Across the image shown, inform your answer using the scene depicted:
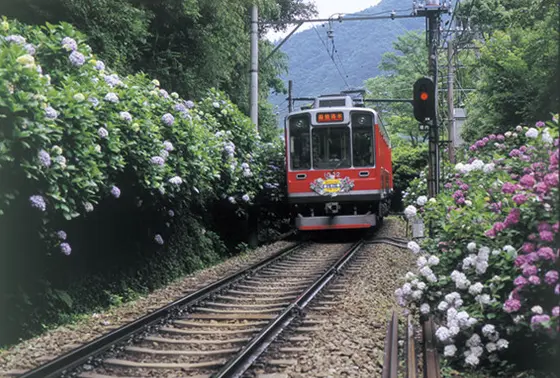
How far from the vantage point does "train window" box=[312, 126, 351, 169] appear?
14742 millimetres

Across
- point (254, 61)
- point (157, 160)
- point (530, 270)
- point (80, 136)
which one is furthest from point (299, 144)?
point (530, 270)

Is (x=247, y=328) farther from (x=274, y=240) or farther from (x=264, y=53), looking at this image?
(x=264, y=53)

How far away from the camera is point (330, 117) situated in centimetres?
1477

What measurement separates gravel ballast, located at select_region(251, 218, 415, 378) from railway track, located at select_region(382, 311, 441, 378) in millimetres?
103

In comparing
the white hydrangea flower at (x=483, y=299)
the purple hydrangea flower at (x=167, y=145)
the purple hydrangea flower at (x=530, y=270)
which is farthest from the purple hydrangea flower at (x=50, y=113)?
the purple hydrangea flower at (x=530, y=270)

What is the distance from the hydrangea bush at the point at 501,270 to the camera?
4.21m

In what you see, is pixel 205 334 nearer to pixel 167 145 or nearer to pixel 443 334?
pixel 443 334

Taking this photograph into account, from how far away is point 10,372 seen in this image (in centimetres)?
501

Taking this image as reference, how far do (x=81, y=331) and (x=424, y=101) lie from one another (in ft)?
19.4

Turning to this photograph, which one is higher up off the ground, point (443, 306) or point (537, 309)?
point (537, 309)

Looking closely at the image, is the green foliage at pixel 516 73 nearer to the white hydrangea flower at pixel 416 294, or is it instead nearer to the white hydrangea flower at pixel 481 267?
the white hydrangea flower at pixel 416 294

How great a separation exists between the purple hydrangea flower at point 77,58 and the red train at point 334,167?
817 centimetres

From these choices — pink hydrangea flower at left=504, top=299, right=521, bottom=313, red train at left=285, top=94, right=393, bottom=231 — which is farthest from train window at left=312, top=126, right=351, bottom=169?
pink hydrangea flower at left=504, top=299, right=521, bottom=313

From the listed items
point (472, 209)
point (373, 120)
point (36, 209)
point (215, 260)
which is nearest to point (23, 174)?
point (36, 209)
